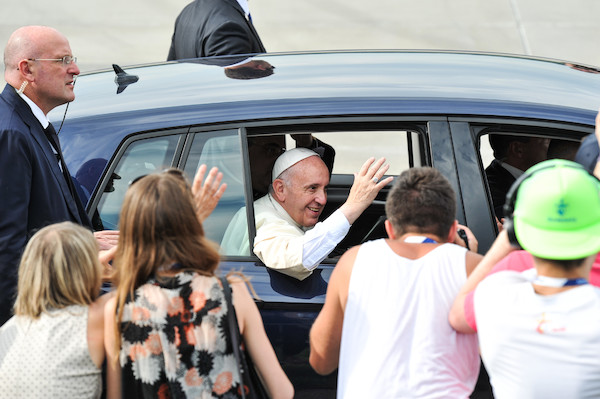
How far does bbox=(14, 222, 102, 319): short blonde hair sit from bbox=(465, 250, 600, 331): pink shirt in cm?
112

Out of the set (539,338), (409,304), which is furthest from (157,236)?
(539,338)

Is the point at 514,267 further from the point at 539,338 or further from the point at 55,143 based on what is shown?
the point at 55,143

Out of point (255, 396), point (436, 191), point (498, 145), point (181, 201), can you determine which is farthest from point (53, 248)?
point (498, 145)

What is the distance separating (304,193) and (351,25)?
9.06 meters

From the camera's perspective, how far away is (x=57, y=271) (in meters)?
2.64

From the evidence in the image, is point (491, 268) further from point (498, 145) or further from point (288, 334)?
point (498, 145)

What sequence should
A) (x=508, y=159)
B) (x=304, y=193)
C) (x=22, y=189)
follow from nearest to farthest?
1. (x=22, y=189)
2. (x=304, y=193)
3. (x=508, y=159)

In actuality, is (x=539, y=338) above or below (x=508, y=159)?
below

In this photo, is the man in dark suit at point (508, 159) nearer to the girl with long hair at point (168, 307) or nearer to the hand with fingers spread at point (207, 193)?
the hand with fingers spread at point (207, 193)

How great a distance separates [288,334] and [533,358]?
1084mm

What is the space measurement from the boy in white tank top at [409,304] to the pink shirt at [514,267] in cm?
11

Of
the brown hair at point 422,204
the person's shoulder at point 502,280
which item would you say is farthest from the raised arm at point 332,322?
the person's shoulder at point 502,280

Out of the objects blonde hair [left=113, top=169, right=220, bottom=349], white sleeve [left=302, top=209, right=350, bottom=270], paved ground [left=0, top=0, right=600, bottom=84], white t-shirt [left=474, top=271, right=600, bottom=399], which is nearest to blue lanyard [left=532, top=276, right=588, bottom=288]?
white t-shirt [left=474, top=271, right=600, bottom=399]

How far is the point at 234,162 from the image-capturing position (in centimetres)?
344
